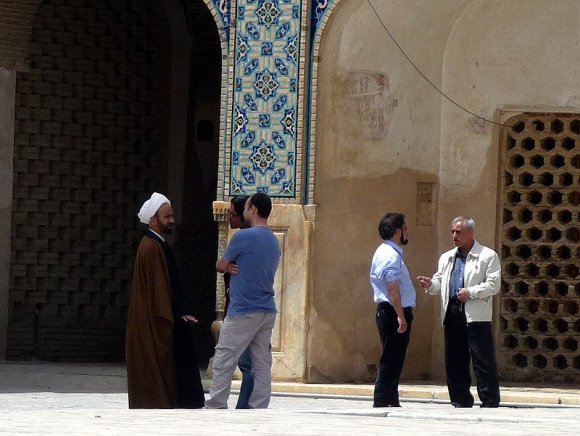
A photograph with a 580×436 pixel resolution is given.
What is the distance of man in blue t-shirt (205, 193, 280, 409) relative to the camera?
9.06m

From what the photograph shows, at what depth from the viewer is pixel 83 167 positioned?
15.1 meters

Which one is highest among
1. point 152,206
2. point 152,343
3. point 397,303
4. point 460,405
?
point 152,206

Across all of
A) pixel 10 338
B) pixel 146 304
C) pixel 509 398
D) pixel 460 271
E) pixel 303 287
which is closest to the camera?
pixel 146 304

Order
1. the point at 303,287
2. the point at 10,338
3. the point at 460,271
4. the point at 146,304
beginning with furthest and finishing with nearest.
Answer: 1. the point at 10,338
2. the point at 303,287
3. the point at 460,271
4. the point at 146,304

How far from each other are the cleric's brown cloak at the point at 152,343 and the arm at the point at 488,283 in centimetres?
229

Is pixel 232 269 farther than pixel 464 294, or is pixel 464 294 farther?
pixel 464 294

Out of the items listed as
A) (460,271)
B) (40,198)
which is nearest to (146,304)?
(460,271)

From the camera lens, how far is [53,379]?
12.6 m

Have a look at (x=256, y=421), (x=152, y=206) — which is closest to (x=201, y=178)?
(x=152, y=206)

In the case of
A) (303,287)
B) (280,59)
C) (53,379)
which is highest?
(280,59)

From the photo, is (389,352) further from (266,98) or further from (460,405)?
(266,98)

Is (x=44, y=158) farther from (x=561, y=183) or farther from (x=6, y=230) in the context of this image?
(x=561, y=183)

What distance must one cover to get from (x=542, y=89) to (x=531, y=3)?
69 centimetres

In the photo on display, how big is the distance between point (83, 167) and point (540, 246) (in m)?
4.55
